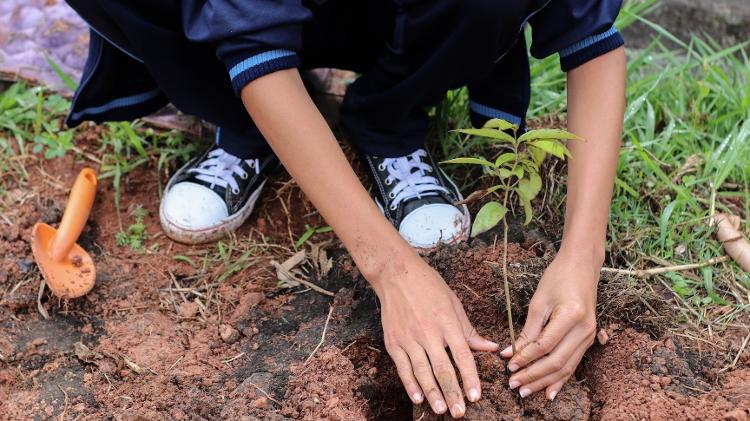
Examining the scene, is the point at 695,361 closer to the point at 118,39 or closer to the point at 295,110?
the point at 295,110

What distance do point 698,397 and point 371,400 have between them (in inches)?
24.3

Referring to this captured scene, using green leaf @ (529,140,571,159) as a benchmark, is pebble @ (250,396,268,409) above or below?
below

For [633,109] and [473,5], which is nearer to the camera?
[473,5]

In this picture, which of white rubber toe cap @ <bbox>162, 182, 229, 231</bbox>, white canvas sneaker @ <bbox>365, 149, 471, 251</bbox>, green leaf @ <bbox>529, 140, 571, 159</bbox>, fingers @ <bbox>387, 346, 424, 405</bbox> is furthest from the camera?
white rubber toe cap @ <bbox>162, 182, 229, 231</bbox>

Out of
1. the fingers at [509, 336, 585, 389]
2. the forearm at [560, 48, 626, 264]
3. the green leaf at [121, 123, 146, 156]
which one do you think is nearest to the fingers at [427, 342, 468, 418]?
the fingers at [509, 336, 585, 389]

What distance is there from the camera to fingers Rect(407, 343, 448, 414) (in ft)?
4.47

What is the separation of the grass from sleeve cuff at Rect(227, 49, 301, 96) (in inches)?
29.2

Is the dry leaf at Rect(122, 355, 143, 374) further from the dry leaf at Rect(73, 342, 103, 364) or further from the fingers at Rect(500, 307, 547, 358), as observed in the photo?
the fingers at Rect(500, 307, 547, 358)

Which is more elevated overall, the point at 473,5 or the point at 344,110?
the point at 473,5

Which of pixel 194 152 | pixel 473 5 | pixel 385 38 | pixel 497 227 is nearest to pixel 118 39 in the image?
pixel 194 152

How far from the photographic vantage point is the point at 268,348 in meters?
1.69

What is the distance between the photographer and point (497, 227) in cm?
188

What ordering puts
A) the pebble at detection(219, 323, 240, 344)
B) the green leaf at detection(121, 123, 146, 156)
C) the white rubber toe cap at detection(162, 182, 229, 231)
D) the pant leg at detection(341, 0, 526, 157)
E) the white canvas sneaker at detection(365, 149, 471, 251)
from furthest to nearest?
the green leaf at detection(121, 123, 146, 156)
the white rubber toe cap at detection(162, 182, 229, 231)
the white canvas sneaker at detection(365, 149, 471, 251)
the pebble at detection(219, 323, 240, 344)
the pant leg at detection(341, 0, 526, 157)

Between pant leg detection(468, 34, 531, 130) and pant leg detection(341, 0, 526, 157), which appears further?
pant leg detection(468, 34, 531, 130)
